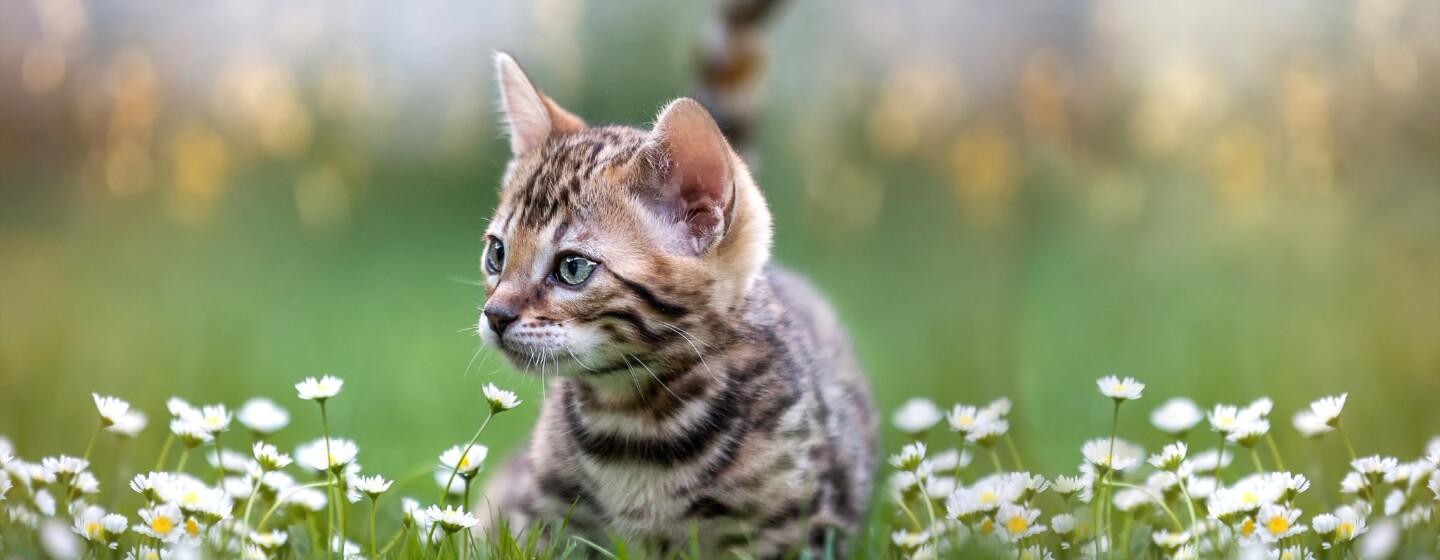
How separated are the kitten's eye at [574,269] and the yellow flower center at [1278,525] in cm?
135

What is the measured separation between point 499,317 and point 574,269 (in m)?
0.20

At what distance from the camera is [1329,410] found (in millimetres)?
2254

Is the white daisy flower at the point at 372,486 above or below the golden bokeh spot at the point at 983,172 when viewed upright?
below

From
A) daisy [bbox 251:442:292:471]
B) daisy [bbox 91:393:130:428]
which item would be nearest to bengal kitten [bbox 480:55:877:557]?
daisy [bbox 251:442:292:471]

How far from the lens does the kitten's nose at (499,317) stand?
2.24 metres

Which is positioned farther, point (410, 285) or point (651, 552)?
point (410, 285)

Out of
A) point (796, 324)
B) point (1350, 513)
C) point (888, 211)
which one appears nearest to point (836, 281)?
point (888, 211)

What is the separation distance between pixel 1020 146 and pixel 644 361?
312cm

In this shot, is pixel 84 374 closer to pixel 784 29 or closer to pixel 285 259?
pixel 285 259

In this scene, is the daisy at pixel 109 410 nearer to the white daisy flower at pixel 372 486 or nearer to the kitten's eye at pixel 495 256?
the white daisy flower at pixel 372 486

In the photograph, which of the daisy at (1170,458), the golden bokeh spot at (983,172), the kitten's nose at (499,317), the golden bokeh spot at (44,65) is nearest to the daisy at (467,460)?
the kitten's nose at (499,317)

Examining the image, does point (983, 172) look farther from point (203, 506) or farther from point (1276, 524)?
point (203, 506)

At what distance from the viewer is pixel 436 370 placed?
16.2ft

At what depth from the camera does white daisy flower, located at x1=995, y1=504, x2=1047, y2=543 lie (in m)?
2.19
